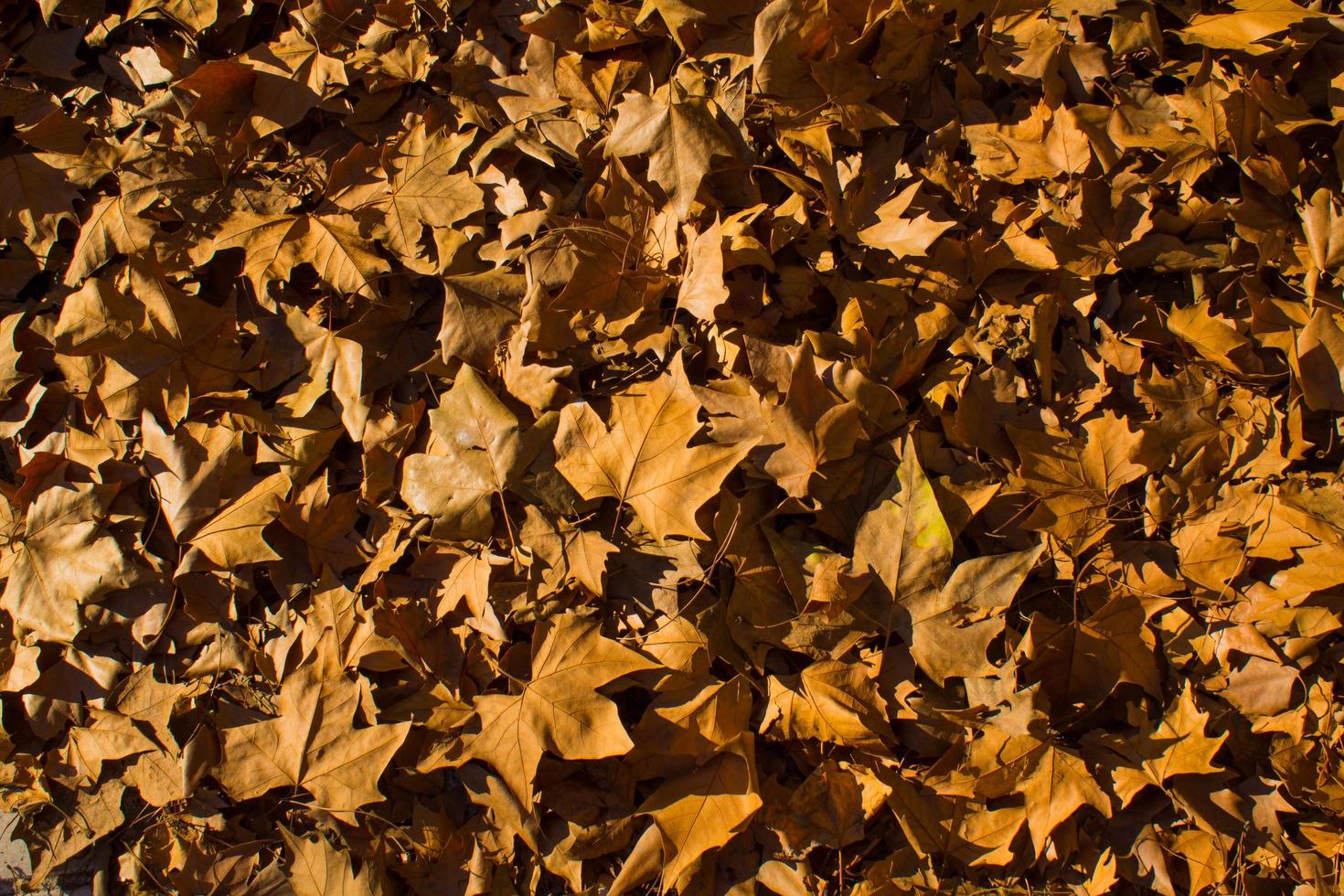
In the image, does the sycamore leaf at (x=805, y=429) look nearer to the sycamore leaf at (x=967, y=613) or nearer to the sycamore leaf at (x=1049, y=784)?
the sycamore leaf at (x=967, y=613)

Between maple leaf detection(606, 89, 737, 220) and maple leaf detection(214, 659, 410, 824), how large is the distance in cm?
103

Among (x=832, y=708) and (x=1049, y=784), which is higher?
(x=832, y=708)

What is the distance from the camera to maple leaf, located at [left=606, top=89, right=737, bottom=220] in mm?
1415

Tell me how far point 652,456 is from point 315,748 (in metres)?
0.80

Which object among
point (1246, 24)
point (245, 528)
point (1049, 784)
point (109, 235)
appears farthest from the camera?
point (109, 235)

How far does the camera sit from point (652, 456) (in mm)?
1331

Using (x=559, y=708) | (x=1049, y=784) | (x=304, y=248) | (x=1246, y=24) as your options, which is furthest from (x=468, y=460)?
(x=1246, y=24)

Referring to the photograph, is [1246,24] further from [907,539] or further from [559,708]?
[559,708]

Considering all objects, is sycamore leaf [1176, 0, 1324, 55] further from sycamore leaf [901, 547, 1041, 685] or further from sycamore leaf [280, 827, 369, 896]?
sycamore leaf [280, 827, 369, 896]

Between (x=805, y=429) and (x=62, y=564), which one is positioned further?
(x=62, y=564)

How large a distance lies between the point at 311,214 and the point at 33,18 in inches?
32.6

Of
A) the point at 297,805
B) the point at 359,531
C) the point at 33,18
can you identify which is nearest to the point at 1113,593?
the point at 359,531

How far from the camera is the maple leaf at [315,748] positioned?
143cm

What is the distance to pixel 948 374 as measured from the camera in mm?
1383
